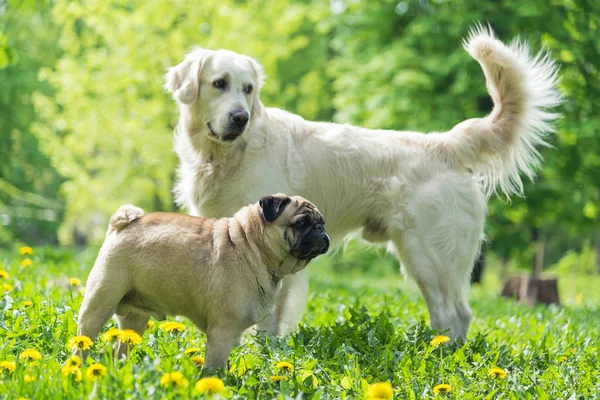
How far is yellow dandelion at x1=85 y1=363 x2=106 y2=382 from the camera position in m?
3.16

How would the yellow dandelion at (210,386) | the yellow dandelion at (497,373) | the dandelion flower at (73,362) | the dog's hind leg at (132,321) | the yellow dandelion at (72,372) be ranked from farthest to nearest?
the dog's hind leg at (132,321) < the yellow dandelion at (497,373) < the dandelion flower at (73,362) < the yellow dandelion at (72,372) < the yellow dandelion at (210,386)

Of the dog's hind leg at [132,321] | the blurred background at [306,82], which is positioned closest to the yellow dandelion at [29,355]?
the dog's hind leg at [132,321]

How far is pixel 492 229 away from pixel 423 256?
8.75 meters

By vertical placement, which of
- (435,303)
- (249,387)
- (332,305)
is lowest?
(332,305)

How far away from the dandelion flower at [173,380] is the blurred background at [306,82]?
626 cm

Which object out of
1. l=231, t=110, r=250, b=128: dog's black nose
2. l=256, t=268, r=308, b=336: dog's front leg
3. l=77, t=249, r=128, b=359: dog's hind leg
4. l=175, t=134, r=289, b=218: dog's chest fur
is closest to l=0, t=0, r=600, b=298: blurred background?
l=256, t=268, r=308, b=336: dog's front leg

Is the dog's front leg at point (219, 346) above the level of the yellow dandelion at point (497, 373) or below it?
above

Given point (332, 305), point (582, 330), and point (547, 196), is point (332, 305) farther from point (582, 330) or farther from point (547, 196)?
point (547, 196)

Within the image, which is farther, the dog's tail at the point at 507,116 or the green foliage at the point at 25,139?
the green foliage at the point at 25,139

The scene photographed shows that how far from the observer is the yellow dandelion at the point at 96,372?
316 centimetres

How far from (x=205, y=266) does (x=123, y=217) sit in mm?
619

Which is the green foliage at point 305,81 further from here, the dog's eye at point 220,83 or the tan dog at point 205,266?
the tan dog at point 205,266

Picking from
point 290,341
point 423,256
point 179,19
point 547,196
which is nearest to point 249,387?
point 290,341

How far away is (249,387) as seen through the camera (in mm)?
3621
